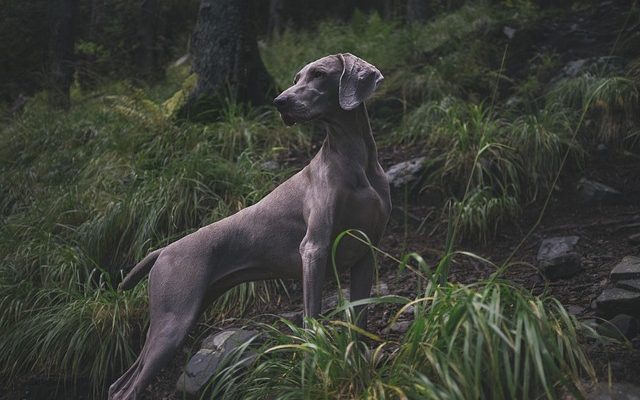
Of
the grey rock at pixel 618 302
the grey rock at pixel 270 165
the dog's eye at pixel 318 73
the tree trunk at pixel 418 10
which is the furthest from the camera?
the tree trunk at pixel 418 10

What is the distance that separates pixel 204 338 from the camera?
4656 mm

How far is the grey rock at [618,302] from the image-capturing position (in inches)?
136

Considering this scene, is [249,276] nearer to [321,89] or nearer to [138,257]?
[321,89]

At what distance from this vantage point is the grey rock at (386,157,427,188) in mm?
5930

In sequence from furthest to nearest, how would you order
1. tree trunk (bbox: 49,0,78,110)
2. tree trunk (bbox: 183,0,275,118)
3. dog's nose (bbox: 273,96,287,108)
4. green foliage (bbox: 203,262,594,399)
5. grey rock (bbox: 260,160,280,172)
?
tree trunk (bbox: 49,0,78,110) < tree trunk (bbox: 183,0,275,118) < grey rock (bbox: 260,160,280,172) < dog's nose (bbox: 273,96,287,108) < green foliage (bbox: 203,262,594,399)

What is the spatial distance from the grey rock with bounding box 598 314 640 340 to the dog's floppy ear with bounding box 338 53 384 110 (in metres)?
1.57

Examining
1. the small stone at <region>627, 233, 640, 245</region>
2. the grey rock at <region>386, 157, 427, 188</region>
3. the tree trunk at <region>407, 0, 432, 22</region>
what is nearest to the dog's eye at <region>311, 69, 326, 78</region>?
the small stone at <region>627, 233, 640, 245</region>

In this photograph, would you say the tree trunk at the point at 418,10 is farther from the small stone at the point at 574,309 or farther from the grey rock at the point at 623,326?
the grey rock at the point at 623,326

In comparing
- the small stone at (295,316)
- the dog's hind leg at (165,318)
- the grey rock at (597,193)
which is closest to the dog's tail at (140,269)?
the dog's hind leg at (165,318)

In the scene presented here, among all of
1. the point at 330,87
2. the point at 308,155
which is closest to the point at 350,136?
the point at 330,87

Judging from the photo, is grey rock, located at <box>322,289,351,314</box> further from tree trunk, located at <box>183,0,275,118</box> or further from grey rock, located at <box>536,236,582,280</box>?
tree trunk, located at <box>183,0,275,118</box>

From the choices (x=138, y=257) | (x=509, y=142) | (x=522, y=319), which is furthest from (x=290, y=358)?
(x=509, y=142)

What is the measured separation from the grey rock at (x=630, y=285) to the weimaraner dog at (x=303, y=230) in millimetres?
1293

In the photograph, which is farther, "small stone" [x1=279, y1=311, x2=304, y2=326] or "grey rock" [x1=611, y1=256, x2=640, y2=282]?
"small stone" [x1=279, y1=311, x2=304, y2=326]
